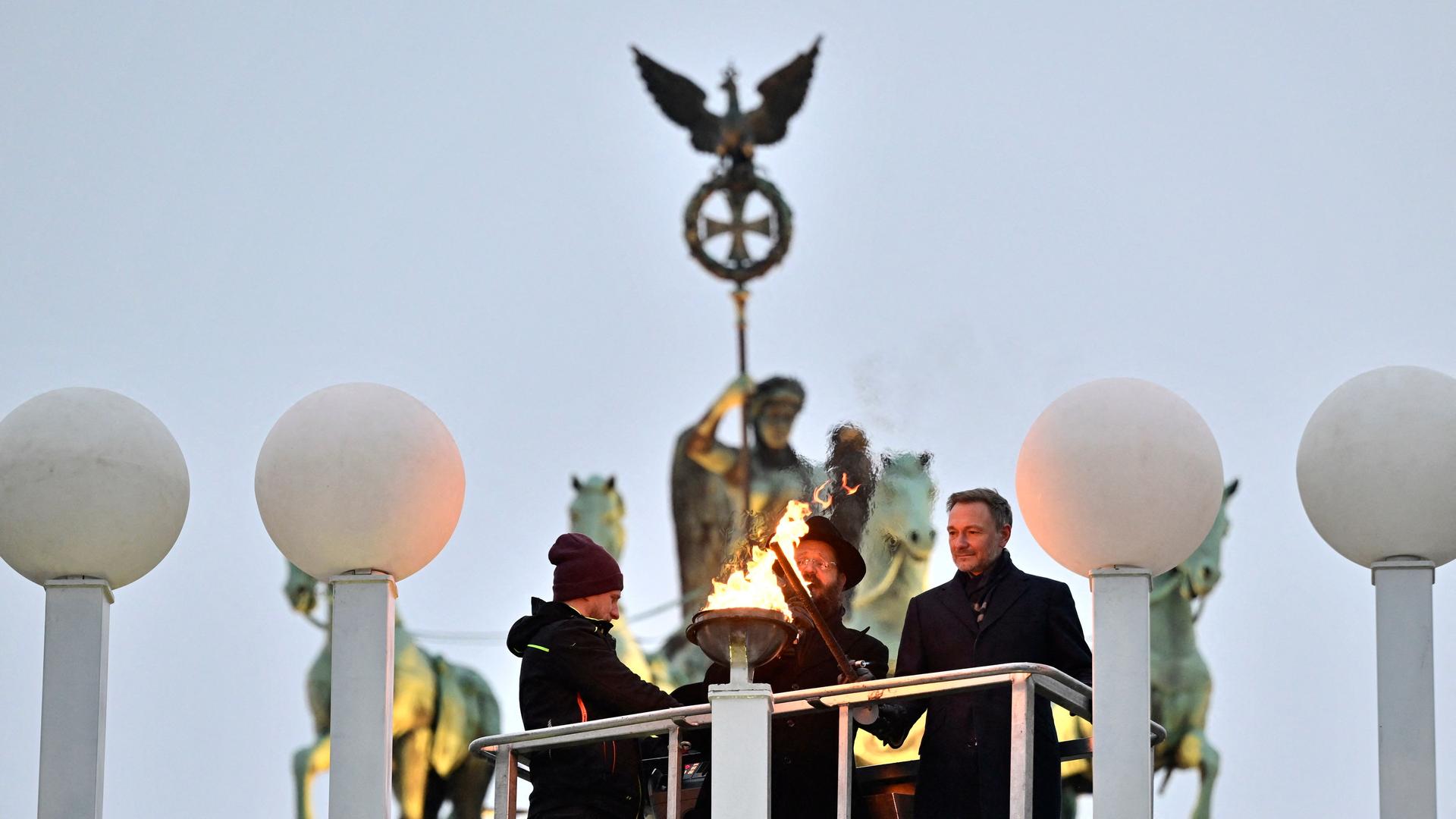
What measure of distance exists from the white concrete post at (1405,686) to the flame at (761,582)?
2.39 m

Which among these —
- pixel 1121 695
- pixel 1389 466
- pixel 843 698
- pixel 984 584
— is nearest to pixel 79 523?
pixel 843 698

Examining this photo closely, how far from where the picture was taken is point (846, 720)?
39.4ft

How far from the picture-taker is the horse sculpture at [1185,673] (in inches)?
1162

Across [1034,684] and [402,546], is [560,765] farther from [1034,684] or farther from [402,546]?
[1034,684]

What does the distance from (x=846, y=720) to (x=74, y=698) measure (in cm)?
324

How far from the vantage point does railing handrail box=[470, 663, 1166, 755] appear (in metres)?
11.7

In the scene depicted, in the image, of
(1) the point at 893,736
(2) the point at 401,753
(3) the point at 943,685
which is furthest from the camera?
(2) the point at 401,753

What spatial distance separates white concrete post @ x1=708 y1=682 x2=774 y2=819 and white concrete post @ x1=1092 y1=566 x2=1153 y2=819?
1.33m

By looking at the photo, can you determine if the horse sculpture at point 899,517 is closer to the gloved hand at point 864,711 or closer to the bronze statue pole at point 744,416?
the gloved hand at point 864,711

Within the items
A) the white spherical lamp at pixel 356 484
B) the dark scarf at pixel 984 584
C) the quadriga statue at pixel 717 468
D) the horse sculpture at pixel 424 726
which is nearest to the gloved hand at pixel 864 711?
the dark scarf at pixel 984 584

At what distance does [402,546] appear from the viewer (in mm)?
12734

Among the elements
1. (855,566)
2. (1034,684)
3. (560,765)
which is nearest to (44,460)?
(560,765)

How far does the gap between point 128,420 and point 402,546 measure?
131 centimetres

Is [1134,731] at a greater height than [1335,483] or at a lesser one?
lesser
